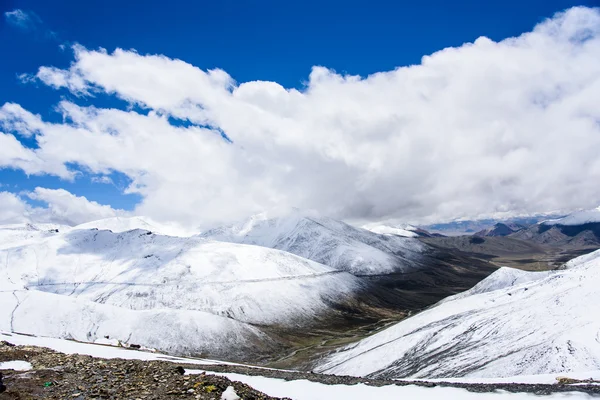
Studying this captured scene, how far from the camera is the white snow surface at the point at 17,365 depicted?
28416 mm

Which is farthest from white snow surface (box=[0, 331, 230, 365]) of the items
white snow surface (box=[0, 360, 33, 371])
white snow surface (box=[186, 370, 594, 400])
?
white snow surface (box=[186, 370, 594, 400])

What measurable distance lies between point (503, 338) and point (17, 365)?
7528cm

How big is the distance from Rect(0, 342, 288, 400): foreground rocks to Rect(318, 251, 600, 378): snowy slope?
155ft

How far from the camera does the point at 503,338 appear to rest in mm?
73062

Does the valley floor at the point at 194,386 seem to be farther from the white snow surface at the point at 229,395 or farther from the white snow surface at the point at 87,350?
the white snow surface at the point at 87,350

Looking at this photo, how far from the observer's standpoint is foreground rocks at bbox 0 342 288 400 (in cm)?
2003

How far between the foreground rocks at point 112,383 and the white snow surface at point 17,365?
554 millimetres

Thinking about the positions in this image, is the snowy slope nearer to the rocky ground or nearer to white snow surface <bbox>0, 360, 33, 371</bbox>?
the rocky ground

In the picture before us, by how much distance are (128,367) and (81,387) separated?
4.84m

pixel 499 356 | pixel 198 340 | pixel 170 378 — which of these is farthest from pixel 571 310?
pixel 198 340

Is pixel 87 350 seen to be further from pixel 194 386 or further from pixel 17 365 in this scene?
pixel 194 386

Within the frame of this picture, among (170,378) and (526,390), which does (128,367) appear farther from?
(526,390)

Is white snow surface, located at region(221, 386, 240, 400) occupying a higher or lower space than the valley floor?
higher

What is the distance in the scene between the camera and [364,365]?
91562 mm
